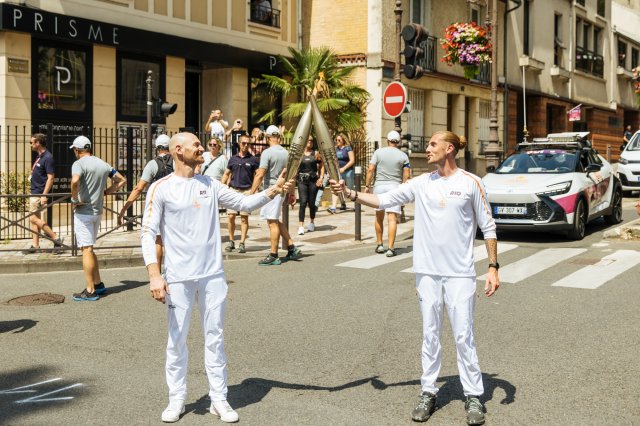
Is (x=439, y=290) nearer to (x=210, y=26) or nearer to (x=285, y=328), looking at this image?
(x=285, y=328)

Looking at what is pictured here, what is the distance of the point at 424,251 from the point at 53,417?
256cm

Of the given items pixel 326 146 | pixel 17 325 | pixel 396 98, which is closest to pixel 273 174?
pixel 17 325

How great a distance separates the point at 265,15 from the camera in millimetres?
22703

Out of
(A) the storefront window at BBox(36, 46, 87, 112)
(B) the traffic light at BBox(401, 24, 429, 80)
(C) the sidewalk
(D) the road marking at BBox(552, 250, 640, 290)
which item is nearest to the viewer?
(D) the road marking at BBox(552, 250, 640, 290)

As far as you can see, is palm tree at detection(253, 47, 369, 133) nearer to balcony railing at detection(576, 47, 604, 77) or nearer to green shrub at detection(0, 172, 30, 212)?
green shrub at detection(0, 172, 30, 212)

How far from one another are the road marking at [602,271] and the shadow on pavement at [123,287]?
519cm

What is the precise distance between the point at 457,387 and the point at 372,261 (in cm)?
613

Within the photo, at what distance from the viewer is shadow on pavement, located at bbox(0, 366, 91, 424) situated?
497cm

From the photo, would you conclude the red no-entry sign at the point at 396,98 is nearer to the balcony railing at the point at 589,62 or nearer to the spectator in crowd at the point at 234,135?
the spectator in crowd at the point at 234,135

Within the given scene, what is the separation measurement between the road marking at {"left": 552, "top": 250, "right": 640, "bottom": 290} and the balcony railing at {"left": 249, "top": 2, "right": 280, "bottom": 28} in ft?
44.5

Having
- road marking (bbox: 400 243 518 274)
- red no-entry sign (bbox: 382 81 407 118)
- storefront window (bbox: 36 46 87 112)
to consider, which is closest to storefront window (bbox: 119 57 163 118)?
storefront window (bbox: 36 46 87 112)

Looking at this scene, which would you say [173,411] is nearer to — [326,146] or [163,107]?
[326,146]

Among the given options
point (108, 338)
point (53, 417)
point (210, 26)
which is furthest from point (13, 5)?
point (53, 417)

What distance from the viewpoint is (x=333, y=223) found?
16891 mm
